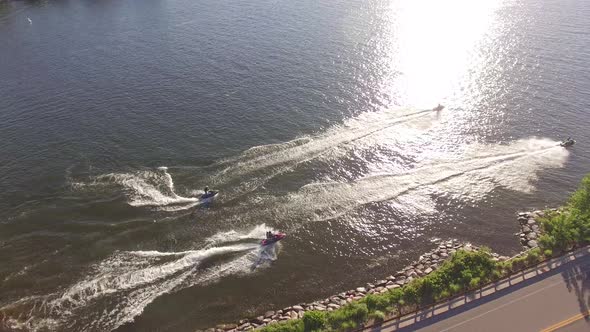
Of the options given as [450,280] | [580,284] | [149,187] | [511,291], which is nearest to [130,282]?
[149,187]

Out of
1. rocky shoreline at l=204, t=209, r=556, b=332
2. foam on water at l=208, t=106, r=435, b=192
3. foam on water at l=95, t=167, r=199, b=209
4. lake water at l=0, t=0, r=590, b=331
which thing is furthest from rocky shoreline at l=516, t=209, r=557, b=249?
foam on water at l=95, t=167, r=199, b=209

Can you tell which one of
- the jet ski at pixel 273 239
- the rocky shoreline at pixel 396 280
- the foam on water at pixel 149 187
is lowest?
the rocky shoreline at pixel 396 280

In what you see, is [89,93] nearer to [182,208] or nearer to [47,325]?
[182,208]

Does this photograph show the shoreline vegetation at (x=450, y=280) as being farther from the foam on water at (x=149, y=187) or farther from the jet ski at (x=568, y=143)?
the foam on water at (x=149, y=187)

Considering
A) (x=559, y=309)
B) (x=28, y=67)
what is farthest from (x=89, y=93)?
(x=559, y=309)

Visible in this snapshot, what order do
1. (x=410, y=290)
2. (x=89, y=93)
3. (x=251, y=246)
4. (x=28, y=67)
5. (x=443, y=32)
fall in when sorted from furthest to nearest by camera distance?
1. (x=443, y=32)
2. (x=28, y=67)
3. (x=89, y=93)
4. (x=251, y=246)
5. (x=410, y=290)

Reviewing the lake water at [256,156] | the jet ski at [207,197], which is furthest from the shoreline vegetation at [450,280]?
the jet ski at [207,197]
